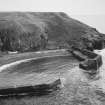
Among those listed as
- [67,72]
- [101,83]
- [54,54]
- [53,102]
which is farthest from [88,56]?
[53,102]

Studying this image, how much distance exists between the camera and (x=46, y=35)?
99000 millimetres

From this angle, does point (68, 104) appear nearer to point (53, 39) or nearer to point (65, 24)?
point (53, 39)

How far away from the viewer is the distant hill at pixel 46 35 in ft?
280

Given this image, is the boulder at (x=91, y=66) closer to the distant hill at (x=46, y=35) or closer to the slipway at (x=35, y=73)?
the slipway at (x=35, y=73)


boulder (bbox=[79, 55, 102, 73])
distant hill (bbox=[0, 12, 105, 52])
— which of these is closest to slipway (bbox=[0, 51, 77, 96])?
boulder (bbox=[79, 55, 102, 73])

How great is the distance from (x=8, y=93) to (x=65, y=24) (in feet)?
255

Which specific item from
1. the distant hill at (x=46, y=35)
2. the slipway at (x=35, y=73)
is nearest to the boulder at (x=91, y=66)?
the slipway at (x=35, y=73)

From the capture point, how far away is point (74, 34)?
10844 cm

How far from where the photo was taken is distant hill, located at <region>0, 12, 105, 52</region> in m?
85.4

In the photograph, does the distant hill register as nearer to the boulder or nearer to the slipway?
the slipway

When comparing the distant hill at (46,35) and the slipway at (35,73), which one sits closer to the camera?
the slipway at (35,73)

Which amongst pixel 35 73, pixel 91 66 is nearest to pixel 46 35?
pixel 91 66

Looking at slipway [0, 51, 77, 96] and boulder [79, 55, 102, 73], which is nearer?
slipway [0, 51, 77, 96]

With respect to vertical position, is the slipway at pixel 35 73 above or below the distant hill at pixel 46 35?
below
